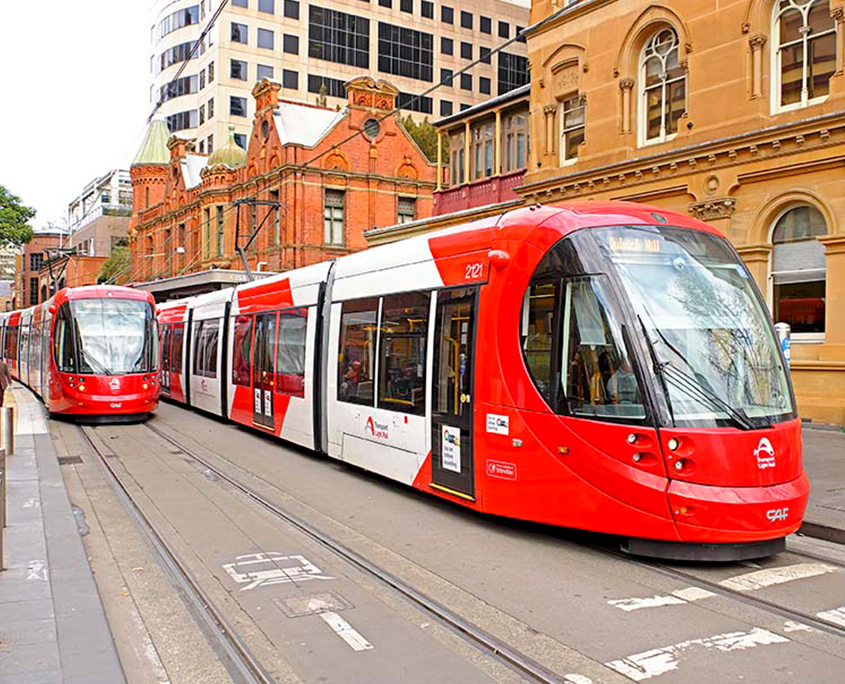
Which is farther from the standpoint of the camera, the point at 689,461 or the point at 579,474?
the point at 579,474

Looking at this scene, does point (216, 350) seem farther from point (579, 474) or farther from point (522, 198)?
point (579, 474)

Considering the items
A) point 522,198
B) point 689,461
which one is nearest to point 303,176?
point 522,198

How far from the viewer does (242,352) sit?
17.5m

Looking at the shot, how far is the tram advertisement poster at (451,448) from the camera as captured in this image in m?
9.09

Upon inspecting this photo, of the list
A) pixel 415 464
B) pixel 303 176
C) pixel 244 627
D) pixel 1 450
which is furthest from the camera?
pixel 303 176

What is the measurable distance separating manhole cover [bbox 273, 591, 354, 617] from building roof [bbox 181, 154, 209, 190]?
56866 millimetres

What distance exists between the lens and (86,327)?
18500mm

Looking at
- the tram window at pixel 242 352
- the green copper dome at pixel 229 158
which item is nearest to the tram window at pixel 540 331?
the tram window at pixel 242 352

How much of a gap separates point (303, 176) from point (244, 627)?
4226 centimetres

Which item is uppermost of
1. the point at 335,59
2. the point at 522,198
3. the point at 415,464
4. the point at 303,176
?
the point at 335,59

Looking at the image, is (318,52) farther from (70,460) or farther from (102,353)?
(70,460)

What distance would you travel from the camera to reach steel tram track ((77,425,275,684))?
5156 millimetres

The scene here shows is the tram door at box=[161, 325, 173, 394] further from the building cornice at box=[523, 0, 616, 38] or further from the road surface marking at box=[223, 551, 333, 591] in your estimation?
the road surface marking at box=[223, 551, 333, 591]

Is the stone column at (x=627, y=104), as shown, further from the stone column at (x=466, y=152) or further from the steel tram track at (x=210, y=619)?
the steel tram track at (x=210, y=619)
